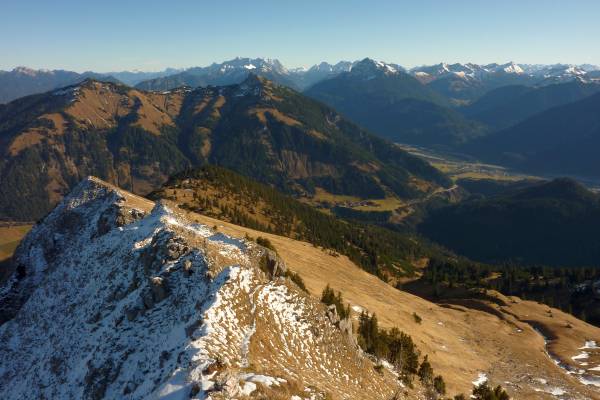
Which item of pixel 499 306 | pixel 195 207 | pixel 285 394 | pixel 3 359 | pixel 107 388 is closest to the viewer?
pixel 285 394

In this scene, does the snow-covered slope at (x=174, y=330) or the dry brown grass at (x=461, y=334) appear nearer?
the snow-covered slope at (x=174, y=330)

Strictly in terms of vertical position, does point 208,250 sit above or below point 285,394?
above

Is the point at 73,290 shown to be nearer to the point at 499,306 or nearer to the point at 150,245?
the point at 150,245

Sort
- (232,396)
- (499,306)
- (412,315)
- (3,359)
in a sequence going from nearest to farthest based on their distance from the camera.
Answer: (232,396), (3,359), (412,315), (499,306)

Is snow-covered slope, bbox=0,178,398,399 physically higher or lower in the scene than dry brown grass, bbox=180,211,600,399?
higher

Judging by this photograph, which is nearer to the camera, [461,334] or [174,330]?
[174,330]

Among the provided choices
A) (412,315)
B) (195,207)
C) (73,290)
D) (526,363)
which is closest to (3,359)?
(73,290)

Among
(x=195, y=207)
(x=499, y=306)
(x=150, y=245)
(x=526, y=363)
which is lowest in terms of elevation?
(x=499, y=306)

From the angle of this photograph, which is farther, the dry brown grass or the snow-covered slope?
the dry brown grass
